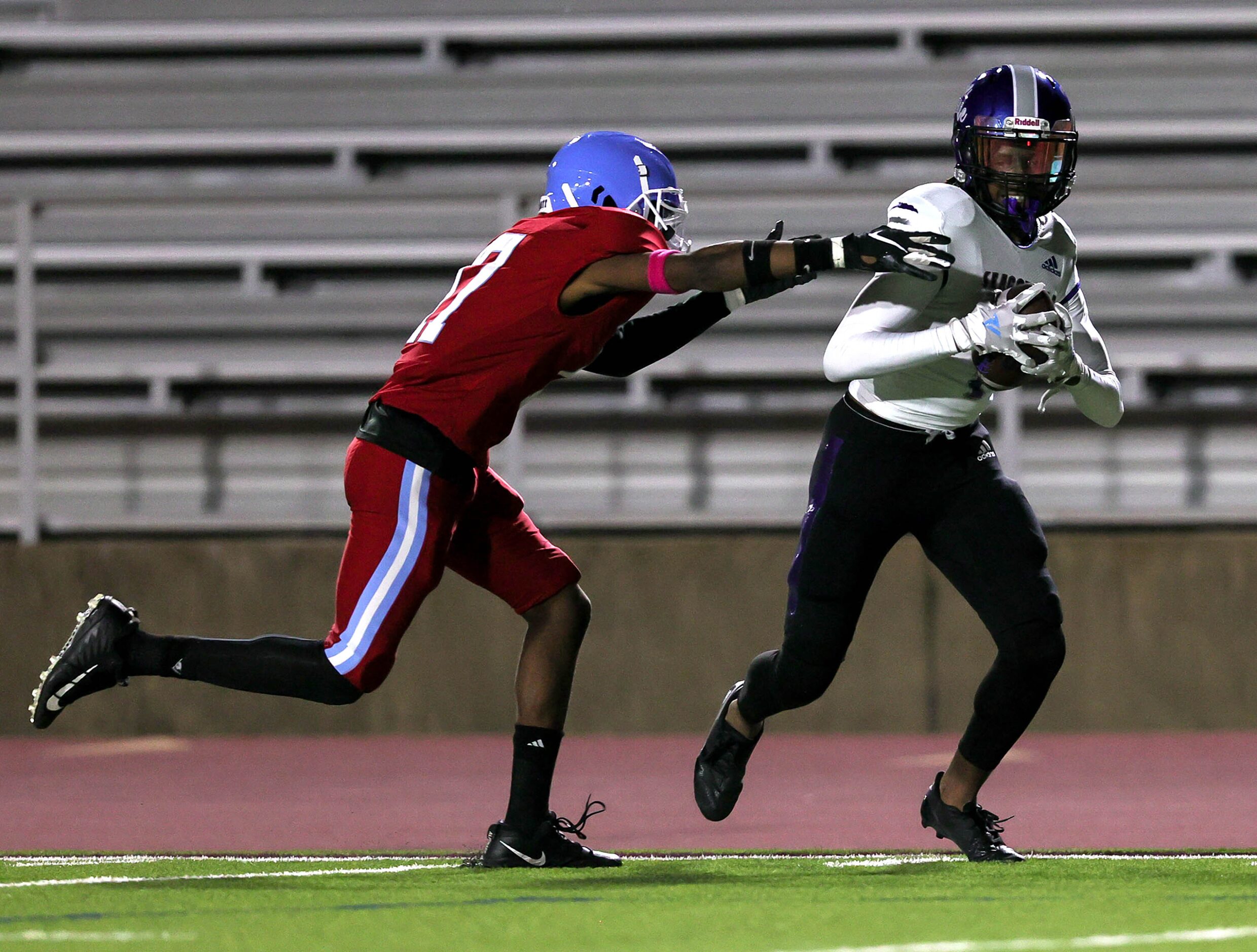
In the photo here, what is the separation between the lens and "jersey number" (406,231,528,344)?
450cm

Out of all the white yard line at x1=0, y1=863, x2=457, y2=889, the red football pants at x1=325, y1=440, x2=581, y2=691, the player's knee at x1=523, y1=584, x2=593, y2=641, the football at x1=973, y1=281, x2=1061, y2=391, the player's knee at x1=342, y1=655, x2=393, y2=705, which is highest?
the football at x1=973, y1=281, x2=1061, y2=391

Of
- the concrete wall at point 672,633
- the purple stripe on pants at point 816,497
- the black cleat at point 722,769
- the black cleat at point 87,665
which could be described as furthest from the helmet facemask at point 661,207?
the concrete wall at point 672,633

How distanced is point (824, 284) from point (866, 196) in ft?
2.03

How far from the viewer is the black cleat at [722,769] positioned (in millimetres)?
5078

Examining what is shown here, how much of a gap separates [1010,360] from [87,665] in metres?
2.21

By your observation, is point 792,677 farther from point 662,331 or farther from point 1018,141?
point 1018,141

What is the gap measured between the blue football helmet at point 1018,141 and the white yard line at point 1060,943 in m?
1.89

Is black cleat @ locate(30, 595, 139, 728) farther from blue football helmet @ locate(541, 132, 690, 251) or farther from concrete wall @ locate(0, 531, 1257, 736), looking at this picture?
concrete wall @ locate(0, 531, 1257, 736)

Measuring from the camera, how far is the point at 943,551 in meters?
4.69

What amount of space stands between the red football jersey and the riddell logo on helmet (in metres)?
0.87

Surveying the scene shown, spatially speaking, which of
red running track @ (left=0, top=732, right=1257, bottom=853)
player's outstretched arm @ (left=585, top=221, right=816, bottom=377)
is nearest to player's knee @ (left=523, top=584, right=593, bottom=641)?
player's outstretched arm @ (left=585, top=221, right=816, bottom=377)

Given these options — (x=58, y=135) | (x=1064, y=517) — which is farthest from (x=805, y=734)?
(x=58, y=135)

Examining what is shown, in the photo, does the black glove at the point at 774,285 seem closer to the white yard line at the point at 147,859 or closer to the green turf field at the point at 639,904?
the green turf field at the point at 639,904

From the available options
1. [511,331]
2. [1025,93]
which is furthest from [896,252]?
[511,331]
